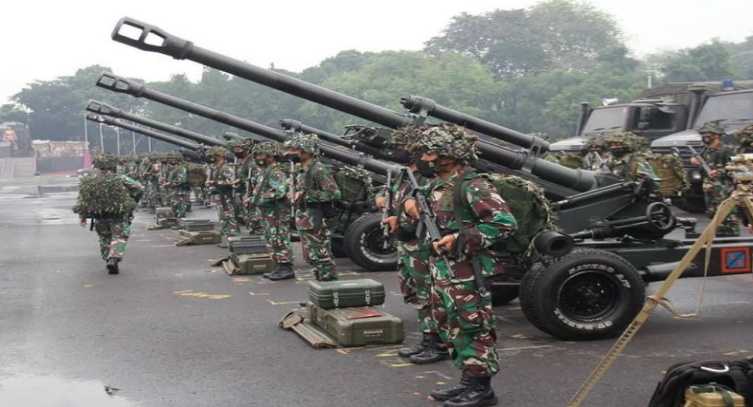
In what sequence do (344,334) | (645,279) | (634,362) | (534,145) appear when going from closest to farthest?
(634,362), (344,334), (645,279), (534,145)

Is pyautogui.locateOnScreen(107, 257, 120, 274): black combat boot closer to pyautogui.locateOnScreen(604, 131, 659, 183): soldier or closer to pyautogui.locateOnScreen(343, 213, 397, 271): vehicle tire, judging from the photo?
pyautogui.locateOnScreen(343, 213, 397, 271): vehicle tire

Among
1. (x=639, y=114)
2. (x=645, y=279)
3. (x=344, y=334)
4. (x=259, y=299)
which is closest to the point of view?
(x=344, y=334)

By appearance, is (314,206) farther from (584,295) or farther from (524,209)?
(584,295)

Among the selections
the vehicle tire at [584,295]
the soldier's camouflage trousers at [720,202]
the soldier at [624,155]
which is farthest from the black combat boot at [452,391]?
the soldier's camouflage trousers at [720,202]

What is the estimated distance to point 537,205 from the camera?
7164mm

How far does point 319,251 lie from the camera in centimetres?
1011

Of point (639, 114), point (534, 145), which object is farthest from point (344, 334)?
point (639, 114)

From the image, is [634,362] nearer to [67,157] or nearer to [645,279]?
[645,279]

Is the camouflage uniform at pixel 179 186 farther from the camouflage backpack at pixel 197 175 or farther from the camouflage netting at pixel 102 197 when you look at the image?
the camouflage netting at pixel 102 197

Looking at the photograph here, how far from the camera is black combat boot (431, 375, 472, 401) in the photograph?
17.9 feet

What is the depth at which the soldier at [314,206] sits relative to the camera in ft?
33.2

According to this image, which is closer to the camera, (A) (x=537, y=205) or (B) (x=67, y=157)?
(A) (x=537, y=205)

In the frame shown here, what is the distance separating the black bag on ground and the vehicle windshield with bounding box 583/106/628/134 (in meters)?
14.8

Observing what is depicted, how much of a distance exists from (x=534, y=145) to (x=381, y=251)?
4.04 meters
